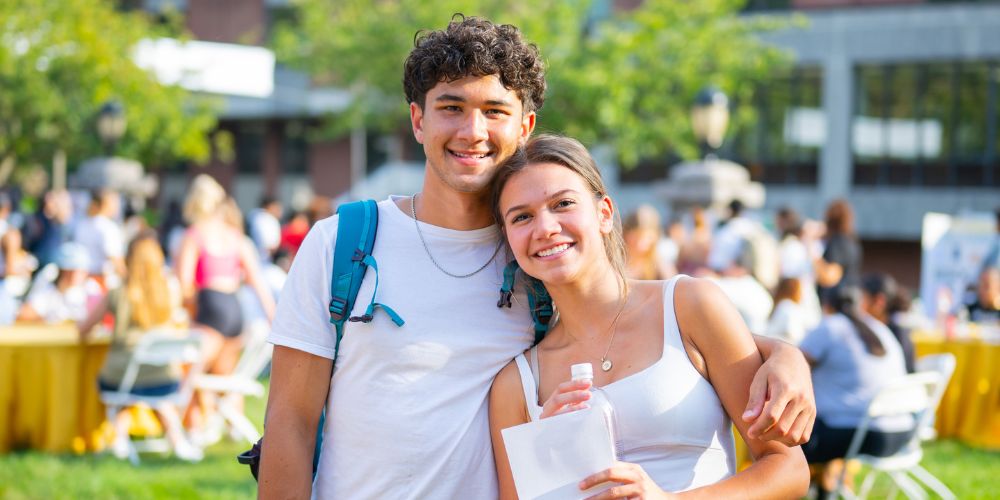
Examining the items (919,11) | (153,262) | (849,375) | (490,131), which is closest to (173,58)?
(919,11)

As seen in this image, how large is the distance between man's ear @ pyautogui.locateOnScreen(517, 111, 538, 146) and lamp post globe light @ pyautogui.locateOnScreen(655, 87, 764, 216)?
10.2m

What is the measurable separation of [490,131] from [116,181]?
53.9 ft

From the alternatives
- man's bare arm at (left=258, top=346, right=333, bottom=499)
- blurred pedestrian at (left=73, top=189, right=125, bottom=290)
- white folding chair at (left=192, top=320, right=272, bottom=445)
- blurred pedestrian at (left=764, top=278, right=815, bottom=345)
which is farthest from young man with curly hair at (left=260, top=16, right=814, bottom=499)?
blurred pedestrian at (left=73, top=189, right=125, bottom=290)

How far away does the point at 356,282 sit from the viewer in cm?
281

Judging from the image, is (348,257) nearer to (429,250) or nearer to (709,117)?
(429,250)

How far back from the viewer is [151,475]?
8148mm

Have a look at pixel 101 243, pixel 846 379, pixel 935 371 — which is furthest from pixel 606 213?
pixel 101 243

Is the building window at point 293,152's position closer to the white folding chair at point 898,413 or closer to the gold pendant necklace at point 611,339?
the white folding chair at point 898,413

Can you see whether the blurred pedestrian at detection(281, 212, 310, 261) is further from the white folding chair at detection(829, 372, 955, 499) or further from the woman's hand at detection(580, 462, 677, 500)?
the woman's hand at detection(580, 462, 677, 500)

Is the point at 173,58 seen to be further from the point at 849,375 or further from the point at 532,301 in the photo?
the point at 532,301

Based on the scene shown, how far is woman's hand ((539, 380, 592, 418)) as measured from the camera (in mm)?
2477

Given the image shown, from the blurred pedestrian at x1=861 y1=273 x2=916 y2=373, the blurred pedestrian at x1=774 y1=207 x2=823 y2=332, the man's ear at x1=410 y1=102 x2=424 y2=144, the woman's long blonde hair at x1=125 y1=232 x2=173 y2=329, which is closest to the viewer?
the man's ear at x1=410 y1=102 x2=424 y2=144

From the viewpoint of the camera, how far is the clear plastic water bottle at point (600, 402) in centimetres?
246

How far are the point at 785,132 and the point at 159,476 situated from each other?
2408 cm
